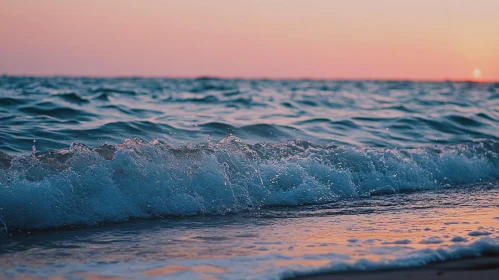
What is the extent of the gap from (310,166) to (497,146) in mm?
4856

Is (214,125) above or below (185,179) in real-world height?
above

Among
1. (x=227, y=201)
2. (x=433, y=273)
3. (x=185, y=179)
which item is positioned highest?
(x=185, y=179)

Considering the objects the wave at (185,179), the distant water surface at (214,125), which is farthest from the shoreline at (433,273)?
the distant water surface at (214,125)

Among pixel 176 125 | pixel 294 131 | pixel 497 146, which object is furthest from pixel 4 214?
pixel 497 146

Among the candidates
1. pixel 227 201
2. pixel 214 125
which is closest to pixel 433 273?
pixel 227 201

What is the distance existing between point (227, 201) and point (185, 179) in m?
0.61

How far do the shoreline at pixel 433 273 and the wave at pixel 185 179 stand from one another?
252 cm

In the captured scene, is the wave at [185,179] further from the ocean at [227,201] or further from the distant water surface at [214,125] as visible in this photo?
the distant water surface at [214,125]

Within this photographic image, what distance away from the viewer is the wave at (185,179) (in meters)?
5.99

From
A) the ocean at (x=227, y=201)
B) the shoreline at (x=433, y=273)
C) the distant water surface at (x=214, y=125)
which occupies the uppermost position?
the distant water surface at (x=214, y=125)

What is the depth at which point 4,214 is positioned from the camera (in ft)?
18.6

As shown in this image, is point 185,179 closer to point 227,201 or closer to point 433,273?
point 227,201

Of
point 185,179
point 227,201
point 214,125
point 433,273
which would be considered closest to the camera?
point 433,273

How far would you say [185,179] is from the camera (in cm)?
692
